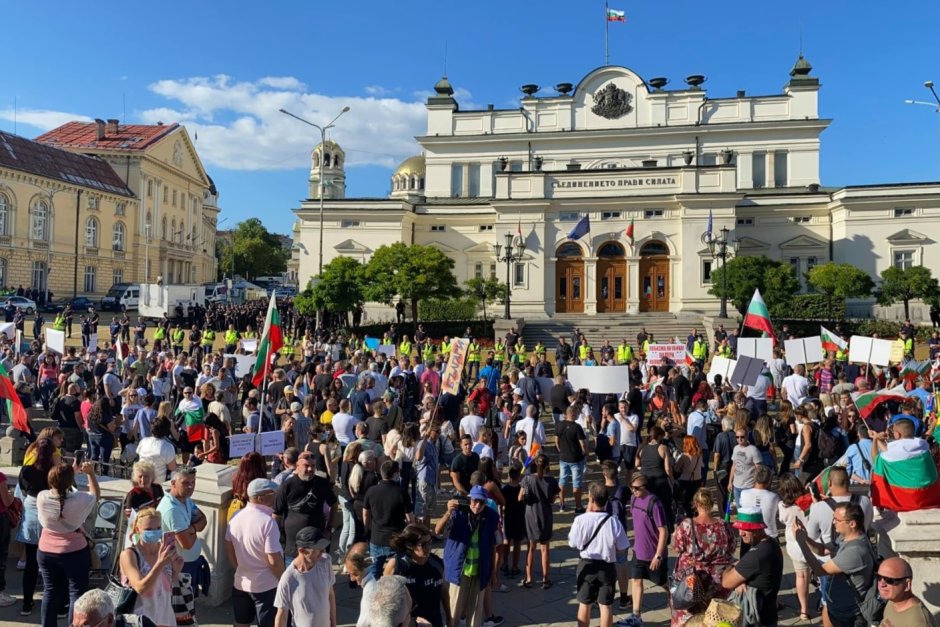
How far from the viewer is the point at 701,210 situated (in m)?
39.0

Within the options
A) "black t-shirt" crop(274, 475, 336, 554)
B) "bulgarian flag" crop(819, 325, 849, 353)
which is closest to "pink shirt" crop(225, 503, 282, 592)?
"black t-shirt" crop(274, 475, 336, 554)

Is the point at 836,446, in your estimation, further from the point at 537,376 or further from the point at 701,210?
the point at 701,210

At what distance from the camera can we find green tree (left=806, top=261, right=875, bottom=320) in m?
35.9

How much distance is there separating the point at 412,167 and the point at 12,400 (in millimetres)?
68032

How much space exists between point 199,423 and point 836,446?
32.0ft

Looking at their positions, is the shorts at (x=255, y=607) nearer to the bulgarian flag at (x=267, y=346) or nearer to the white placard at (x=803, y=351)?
the bulgarian flag at (x=267, y=346)

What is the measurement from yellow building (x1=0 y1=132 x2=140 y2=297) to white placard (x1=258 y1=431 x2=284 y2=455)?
5310cm

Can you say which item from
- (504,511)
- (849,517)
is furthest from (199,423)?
(849,517)

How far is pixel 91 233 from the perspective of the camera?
199 ft

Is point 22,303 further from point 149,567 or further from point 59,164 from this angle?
point 149,567

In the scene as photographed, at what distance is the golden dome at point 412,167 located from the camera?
75.4 meters

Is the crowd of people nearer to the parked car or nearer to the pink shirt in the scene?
the pink shirt

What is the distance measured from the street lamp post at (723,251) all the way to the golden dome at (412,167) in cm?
4267

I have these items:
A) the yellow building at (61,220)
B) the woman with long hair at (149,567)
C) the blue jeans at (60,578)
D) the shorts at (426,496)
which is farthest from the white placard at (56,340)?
the yellow building at (61,220)
